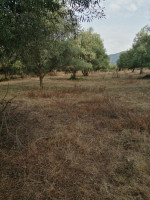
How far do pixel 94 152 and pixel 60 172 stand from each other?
1.26 meters

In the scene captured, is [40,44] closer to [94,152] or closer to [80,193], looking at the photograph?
[94,152]

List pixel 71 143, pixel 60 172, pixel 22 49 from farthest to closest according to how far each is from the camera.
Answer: pixel 22 49 → pixel 71 143 → pixel 60 172

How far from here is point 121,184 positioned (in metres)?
2.97

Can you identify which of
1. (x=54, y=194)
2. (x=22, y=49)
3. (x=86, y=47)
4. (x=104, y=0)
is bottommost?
(x=54, y=194)

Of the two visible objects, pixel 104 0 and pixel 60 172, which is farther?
pixel 104 0

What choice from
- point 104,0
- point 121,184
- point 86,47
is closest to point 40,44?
point 104,0

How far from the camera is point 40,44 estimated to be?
5.75m

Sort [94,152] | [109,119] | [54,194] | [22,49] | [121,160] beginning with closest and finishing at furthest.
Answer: [54,194] → [121,160] → [94,152] → [22,49] → [109,119]

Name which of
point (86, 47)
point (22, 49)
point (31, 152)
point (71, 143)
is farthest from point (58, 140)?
point (86, 47)

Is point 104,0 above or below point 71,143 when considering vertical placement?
above

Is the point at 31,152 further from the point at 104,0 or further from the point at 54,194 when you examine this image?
the point at 104,0

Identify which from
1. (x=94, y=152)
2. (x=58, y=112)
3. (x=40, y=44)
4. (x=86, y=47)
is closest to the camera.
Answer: (x=94, y=152)

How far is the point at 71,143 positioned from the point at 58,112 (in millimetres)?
3662

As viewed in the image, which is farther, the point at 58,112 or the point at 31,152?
the point at 58,112
